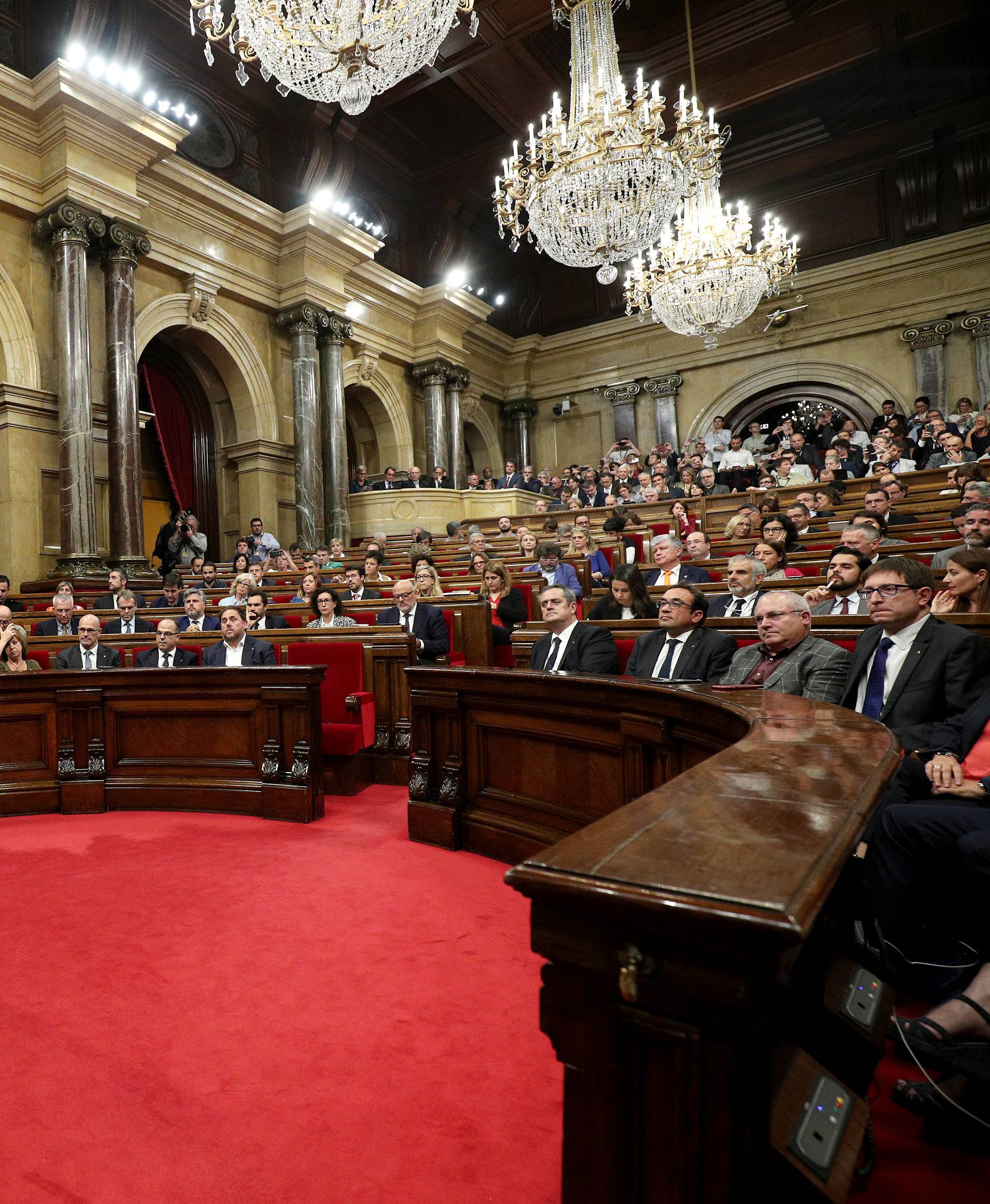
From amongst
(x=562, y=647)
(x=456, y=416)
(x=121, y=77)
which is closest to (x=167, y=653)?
(x=562, y=647)

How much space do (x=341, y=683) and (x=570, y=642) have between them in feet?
4.93

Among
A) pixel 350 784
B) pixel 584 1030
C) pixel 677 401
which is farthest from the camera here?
pixel 677 401

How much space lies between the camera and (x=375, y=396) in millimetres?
13961

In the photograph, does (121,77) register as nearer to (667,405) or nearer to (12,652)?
(12,652)

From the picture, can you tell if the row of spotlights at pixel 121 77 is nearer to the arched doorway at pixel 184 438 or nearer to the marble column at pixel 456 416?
the arched doorway at pixel 184 438

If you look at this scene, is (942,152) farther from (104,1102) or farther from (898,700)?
(104,1102)

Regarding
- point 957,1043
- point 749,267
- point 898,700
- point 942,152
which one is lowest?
point 957,1043

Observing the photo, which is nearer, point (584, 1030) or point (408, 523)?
point (584, 1030)

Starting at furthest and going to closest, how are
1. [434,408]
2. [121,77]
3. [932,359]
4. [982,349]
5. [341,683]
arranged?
1. [434,408]
2. [932,359]
3. [982,349]
4. [121,77]
5. [341,683]

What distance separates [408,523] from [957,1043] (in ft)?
37.9

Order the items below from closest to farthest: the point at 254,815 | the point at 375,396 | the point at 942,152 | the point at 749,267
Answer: the point at 254,815
the point at 749,267
the point at 942,152
the point at 375,396

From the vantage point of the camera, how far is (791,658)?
262 cm

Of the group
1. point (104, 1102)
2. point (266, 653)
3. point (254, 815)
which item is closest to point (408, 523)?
point (266, 653)

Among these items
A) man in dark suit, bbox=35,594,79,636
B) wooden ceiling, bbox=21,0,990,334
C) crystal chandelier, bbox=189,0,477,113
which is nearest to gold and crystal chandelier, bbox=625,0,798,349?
crystal chandelier, bbox=189,0,477,113
